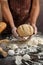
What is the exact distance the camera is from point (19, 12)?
83 cm

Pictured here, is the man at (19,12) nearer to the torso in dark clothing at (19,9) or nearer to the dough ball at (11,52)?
the torso in dark clothing at (19,9)

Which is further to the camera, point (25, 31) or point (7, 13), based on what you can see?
point (7, 13)

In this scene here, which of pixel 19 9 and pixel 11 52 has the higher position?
pixel 19 9

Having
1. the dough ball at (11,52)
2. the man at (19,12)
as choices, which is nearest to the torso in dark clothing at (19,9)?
the man at (19,12)

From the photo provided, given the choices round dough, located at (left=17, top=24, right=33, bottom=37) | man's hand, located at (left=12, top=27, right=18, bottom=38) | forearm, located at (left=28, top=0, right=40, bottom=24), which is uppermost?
forearm, located at (left=28, top=0, right=40, bottom=24)

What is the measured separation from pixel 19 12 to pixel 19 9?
0.04ft

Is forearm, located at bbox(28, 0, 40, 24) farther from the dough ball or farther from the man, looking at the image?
the dough ball

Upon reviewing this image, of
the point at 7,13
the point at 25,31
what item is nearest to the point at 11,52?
the point at 25,31

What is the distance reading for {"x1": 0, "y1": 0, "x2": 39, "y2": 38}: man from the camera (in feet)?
2.68

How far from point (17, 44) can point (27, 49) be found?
57 mm

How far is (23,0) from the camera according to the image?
813mm

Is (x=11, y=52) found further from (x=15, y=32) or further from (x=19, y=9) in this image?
(x=19, y=9)

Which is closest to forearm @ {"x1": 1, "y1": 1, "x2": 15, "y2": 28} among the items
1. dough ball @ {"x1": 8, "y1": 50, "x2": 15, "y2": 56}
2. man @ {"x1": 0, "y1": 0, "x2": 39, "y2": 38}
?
man @ {"x1": 0, "y1": 0, "x2": 39, "y2": 38}

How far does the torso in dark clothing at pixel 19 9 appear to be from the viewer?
2.68 feet
